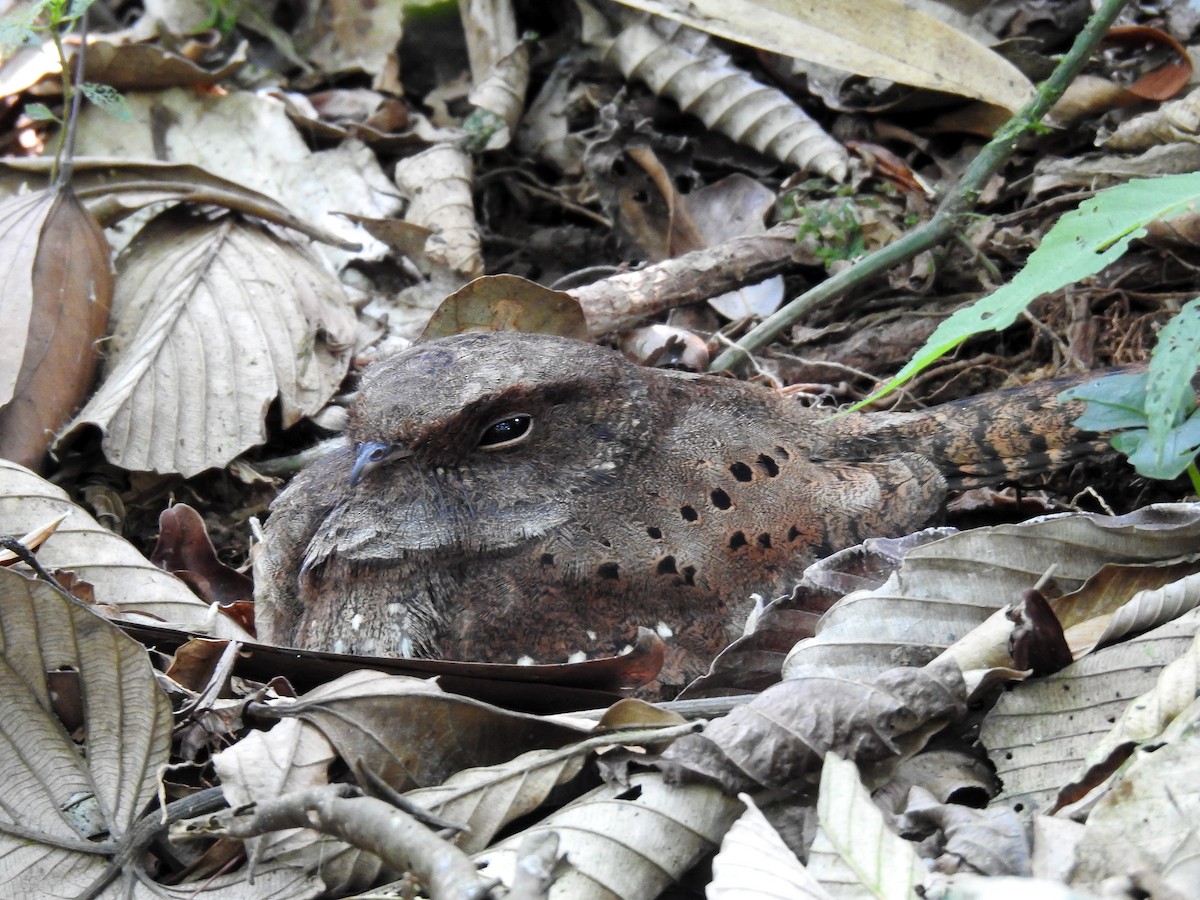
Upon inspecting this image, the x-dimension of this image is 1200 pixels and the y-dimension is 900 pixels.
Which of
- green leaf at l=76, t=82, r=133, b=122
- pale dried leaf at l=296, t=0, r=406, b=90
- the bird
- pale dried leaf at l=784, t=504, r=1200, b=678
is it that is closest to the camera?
pale dried leaf at l=784, t=504, r=1200, b=678

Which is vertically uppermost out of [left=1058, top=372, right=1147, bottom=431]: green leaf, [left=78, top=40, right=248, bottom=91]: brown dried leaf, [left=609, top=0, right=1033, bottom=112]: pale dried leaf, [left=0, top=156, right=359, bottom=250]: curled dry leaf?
[left=609, top=0, right=1033, bottom=112]: pale dried leaf

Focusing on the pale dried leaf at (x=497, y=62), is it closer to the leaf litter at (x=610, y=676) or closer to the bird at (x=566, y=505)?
the leaf litter at (x=610, y=676)

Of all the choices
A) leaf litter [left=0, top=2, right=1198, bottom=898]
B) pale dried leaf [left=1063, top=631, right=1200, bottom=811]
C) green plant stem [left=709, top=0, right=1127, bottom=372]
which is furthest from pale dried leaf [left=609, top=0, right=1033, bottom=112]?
pale dried leaf [left=1063, top=631, right=1200, bottom=811]

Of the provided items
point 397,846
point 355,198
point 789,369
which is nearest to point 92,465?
point 355,198

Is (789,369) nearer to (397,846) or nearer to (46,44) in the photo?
(397,846)

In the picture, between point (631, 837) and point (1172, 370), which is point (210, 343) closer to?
point (631, 837)

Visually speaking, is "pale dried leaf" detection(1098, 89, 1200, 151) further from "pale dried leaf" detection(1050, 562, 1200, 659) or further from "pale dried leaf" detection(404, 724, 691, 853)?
"pale dried leaf" detection(404, 724, 691, 853)

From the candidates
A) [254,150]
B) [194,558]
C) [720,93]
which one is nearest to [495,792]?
[194,558]
